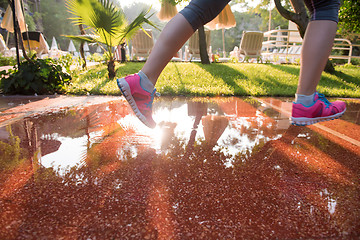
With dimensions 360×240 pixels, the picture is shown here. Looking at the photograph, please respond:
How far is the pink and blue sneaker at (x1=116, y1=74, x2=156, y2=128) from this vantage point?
57.1 inches

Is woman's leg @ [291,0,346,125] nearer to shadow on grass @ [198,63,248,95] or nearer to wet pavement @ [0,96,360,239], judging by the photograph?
wet pavement @ [0,96,360,239]

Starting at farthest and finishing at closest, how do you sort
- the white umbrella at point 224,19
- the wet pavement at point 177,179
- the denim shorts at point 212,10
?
the white umbrella at point 224,19 → the denim shorts at point 212,10 → the wet pavement at point 177,179

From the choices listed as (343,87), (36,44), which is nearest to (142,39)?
(36,44)

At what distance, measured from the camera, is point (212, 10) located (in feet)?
4.60

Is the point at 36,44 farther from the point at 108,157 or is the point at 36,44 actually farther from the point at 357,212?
the point at 357,212

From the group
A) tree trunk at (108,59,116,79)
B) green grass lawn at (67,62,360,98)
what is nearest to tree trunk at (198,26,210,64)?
green grass lawn at (67,62,360,98)

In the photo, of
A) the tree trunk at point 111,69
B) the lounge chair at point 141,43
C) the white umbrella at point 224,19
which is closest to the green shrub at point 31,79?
the tree trunk at point 111,69

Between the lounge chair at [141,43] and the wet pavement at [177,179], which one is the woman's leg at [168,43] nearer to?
the wet pavement at [177,179]

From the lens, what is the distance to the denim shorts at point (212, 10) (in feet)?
4.50

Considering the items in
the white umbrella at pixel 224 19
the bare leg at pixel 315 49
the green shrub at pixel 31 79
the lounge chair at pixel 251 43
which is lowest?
the green shrub at pixel 31 79

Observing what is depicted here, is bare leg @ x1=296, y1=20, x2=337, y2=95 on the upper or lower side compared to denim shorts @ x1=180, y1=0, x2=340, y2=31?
lower

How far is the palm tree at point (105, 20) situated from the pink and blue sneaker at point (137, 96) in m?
3.76

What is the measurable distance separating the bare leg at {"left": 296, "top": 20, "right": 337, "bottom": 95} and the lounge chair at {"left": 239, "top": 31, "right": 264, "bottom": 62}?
9774mm

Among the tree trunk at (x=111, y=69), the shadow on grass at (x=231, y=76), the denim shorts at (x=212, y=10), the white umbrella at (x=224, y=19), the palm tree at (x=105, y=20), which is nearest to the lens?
the denim shorts at (x=212, y=10)
